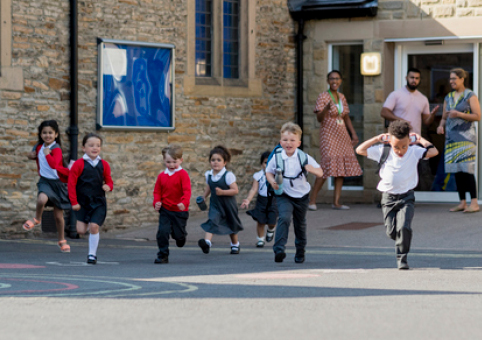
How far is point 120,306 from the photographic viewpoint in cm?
682

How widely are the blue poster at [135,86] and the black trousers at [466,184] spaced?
4.64m

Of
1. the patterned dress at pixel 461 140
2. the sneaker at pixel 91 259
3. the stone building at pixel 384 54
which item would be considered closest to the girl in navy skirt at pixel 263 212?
the sneaker at pixel 91 259

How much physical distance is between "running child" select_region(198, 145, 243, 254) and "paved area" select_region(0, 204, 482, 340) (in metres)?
0.30

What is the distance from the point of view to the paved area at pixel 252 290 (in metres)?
5.93

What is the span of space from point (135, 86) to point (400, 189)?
6343mm

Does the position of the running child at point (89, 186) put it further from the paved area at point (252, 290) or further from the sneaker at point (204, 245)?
the sneaker at point (204, 245)

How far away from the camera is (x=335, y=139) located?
15.8m

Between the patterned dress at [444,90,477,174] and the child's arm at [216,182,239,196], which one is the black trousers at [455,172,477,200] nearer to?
the patterned dress at [444,90,477,174]

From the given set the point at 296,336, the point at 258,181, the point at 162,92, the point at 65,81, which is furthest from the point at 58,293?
the point at 162,92

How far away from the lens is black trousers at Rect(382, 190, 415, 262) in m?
9.60

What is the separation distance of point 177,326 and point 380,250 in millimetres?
6187

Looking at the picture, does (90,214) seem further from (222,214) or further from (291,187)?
(291,187)

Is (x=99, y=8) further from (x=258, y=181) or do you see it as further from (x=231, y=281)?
(x=231, y=281)

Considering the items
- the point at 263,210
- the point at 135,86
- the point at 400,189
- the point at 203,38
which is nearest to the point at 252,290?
the point at 400,189
